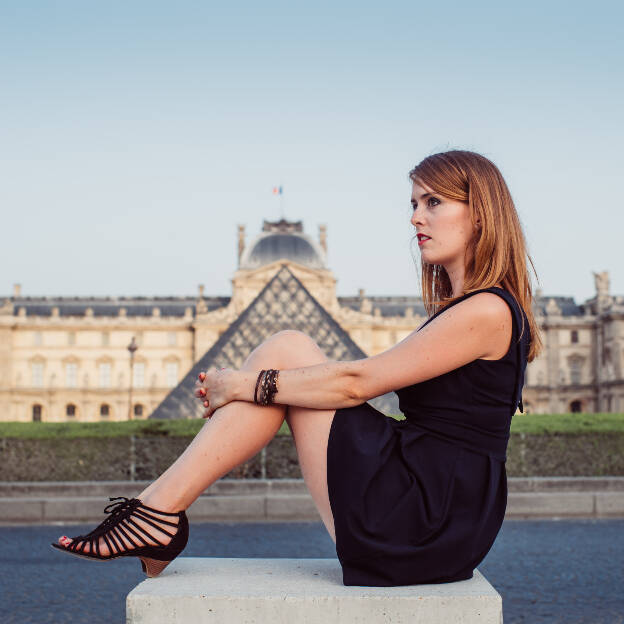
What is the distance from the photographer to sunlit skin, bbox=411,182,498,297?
250cm

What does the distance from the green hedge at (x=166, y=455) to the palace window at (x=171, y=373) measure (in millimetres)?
58033

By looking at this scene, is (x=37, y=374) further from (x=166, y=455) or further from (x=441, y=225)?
(x=441, y=225)

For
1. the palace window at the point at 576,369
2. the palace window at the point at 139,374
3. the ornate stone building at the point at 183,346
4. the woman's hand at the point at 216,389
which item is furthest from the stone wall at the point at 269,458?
the palace window at the point at 576,369

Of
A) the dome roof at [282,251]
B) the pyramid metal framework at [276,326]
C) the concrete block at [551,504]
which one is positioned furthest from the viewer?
the dome roof at [282,251]

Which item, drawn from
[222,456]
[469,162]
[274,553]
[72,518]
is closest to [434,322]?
[469,162]

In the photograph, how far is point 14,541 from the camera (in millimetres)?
7023

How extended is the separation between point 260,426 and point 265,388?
0.37 feet

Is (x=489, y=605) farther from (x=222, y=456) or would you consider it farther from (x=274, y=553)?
Result: (x=274, y=553)

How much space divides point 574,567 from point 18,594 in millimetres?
3230

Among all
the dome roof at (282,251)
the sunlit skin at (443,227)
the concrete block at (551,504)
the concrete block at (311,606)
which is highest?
the dome roof at (282,251)

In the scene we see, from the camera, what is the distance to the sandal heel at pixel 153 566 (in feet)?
7.76

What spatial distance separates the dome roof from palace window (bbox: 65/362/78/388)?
1535 cm

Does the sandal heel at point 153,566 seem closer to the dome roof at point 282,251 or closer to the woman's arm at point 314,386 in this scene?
the woman's arm at point 314,386

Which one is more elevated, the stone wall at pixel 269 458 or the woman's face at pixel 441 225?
the woman's face at pixel 441 225
